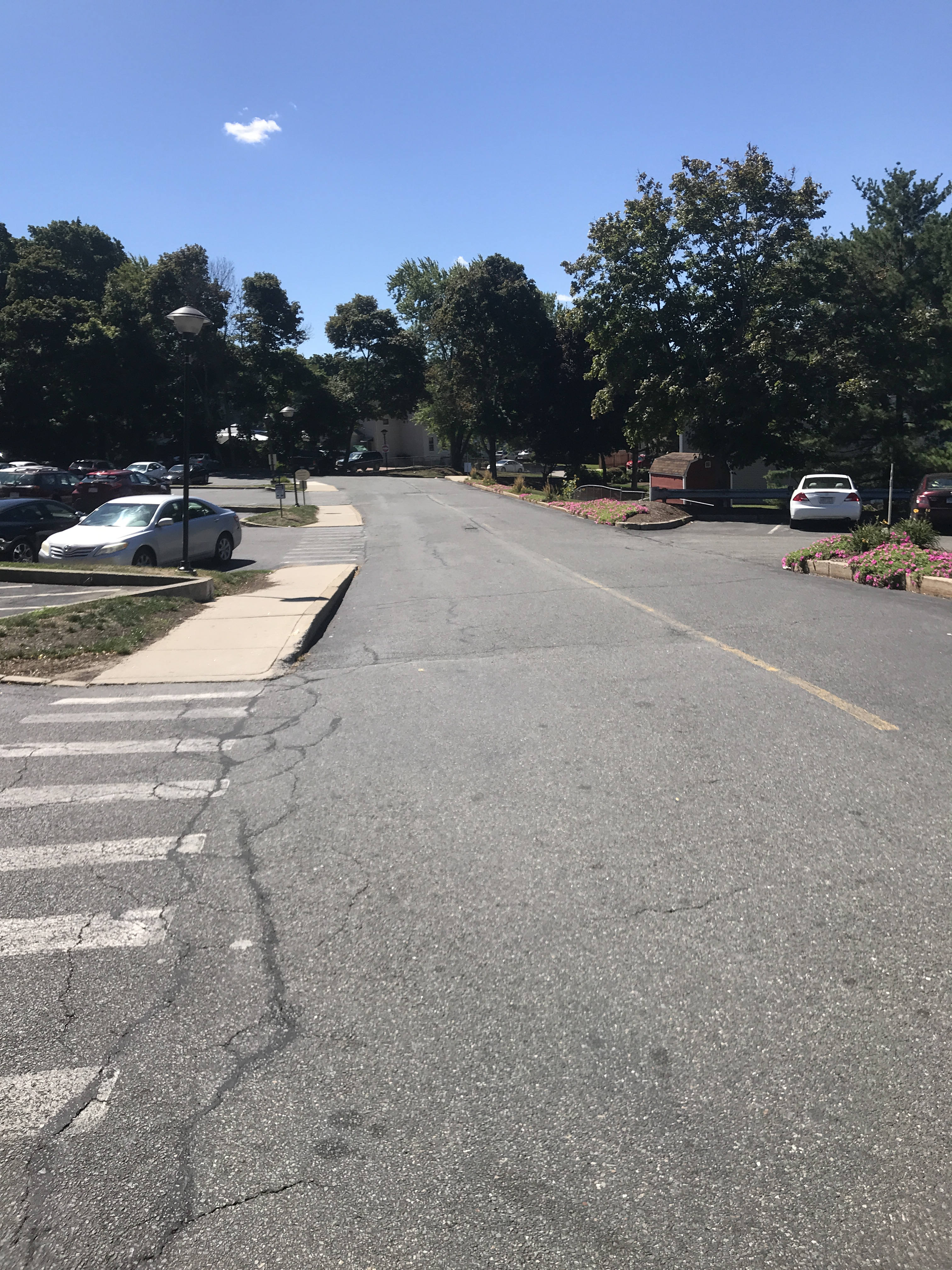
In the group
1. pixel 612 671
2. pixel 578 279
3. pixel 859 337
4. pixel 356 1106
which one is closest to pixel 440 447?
pixel 578 279

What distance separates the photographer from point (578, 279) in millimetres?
35312

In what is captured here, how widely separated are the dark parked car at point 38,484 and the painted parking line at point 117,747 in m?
25.1

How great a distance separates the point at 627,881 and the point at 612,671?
427 cm

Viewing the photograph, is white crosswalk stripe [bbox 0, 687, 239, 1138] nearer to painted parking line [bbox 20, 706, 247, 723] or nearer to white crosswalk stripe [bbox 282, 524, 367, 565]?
painted parking line [bbox 20, 706, 247, 723]

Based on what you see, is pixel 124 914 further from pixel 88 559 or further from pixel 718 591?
pixel 88 559

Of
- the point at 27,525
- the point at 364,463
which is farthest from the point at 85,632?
the point at 364,463

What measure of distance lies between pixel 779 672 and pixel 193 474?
56.8 m

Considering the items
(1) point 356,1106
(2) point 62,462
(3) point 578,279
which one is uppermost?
(3) point 578,279

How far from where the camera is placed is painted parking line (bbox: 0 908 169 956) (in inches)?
155

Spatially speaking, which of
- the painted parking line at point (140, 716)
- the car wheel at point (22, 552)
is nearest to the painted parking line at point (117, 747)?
A: the painted parking line at point (140, 716)

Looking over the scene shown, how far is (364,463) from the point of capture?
71.4 meters

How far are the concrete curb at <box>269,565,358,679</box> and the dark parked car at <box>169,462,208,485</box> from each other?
39.1 metres

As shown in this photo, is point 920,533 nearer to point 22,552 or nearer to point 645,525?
point 645,525

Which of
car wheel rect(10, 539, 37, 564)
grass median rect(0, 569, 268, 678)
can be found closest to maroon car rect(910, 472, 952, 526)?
grass median rect(0, 569, 268, 678)
